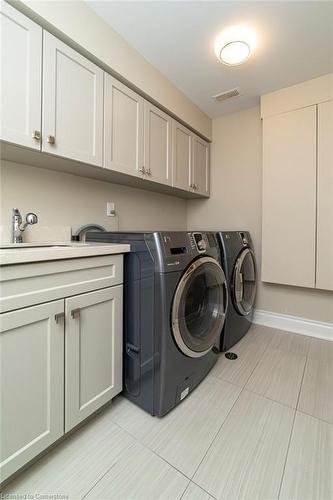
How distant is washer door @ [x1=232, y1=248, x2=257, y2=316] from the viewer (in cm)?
190

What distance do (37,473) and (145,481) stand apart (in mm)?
433

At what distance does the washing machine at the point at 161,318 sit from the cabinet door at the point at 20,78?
2.18 ft

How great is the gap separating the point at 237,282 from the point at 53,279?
144 centimetres

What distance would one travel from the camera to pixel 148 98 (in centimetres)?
173

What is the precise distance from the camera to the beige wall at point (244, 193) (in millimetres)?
2225

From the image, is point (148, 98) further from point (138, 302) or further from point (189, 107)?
point (138, 302)

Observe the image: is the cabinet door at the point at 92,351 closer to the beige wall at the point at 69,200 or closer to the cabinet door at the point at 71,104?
the beige wall at the point at 69,200

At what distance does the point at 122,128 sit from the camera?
1551 mm

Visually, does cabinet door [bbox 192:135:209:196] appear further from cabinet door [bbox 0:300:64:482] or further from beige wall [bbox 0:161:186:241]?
cabinet door [bbox 0:300:64:482]

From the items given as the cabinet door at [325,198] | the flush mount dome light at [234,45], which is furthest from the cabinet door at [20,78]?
the cabinet door at [325,198]

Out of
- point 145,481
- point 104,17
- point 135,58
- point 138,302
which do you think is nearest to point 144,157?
point 135,58

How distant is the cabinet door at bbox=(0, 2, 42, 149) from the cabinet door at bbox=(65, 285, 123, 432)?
81 centimetres

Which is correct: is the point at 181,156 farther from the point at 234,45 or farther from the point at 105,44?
the point at 105,44

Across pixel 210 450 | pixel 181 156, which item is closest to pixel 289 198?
pixel 181 156
